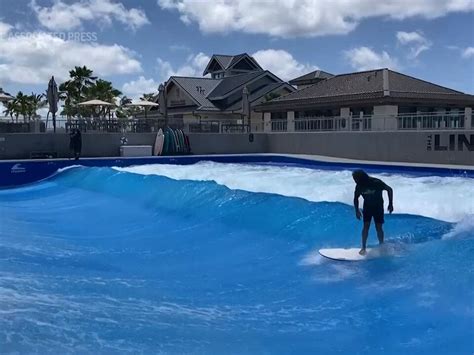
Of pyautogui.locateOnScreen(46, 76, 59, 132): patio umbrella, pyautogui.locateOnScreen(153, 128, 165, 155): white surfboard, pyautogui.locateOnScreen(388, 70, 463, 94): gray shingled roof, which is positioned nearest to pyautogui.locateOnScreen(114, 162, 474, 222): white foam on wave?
pyautogui.locateOnScreen(153, 128, 165, 155): white surfboard

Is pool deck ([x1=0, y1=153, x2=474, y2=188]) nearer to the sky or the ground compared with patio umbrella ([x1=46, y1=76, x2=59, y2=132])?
nearer to the ground

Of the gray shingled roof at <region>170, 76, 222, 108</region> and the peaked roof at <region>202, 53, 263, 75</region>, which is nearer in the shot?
the gray shingled roof at <region>170, 76, 222, 108</region>

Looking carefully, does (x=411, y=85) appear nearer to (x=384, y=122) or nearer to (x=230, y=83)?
(x=384, y=122)

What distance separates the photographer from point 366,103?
27391mm

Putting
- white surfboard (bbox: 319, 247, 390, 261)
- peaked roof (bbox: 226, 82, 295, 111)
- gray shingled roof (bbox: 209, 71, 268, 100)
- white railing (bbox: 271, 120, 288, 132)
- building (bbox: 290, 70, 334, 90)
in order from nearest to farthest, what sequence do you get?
1. white surfboard (bbox: 319, 247, 390, 261)
2. white railing (bbox: 271, 120, 288, 132)
3. peaked roof (bbox: 226, 82, 295, 111)
4. gray shingled roof (bbox: 209, 71, 268, 100)
5. building (bbox: 290, 70, 334, 90)

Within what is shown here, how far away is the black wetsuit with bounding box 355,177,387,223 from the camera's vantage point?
7.68 metres

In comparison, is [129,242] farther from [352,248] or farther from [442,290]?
[442,290]

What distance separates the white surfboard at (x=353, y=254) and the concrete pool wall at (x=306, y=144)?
38.6ft

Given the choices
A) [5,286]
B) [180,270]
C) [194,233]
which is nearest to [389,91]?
[194,233]

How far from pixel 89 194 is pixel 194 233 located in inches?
277

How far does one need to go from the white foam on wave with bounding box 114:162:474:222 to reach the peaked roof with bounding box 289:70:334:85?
22.7 metres

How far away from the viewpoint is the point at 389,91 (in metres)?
26.8

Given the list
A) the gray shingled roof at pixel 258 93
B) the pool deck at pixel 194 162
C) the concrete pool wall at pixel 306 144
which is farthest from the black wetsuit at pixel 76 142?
the gray shingled roof at pixel 258 93

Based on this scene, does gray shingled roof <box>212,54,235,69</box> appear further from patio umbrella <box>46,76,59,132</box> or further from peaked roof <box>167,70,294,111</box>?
patio umbrella <box>46,76,59,132</box>
